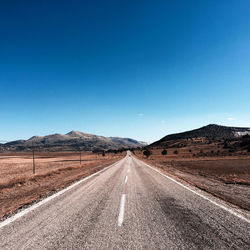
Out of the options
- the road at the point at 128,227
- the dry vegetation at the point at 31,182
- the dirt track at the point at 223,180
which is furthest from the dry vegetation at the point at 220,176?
the dry vegetation at the point at 31,182

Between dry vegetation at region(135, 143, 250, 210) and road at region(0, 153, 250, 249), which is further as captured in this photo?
dry vegetation at region(135, 143, 250, 210)

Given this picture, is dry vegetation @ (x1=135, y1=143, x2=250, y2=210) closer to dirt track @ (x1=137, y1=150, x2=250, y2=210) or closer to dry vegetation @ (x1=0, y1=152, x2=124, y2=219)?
dirt track @ (x1=137, y1=150, x2=250, y2=210)

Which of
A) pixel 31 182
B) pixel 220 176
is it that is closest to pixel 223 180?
pixel 220 176

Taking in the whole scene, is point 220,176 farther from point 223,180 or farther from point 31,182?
point 31,182

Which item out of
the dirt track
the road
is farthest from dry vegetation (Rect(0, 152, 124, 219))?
the dirt track

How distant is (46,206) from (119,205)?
2.89 metres

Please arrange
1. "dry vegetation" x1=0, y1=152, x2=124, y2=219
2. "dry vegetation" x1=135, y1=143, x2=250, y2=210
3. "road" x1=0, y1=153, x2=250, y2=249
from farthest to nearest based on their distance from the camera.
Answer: "dry vegetation" x1=135, y1=143, x2=250, y2=210
"dry vegetation" x1=0, y1=152, x2=124, y2=219
"road" x1=0, y1=153, x2=250, y2=249

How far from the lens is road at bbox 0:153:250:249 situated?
3.47 meters

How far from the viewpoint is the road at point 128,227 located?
3469 mm

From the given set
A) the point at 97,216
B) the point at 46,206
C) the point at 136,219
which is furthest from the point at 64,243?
the point at 46,206

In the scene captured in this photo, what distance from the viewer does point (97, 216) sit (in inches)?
199

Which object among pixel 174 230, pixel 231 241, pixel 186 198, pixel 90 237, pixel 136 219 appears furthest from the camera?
pixel 186 198

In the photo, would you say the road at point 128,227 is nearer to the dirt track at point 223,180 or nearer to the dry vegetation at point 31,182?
the dry vegetation at point 31,182

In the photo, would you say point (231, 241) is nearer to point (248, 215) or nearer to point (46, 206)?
point (248, 215)
